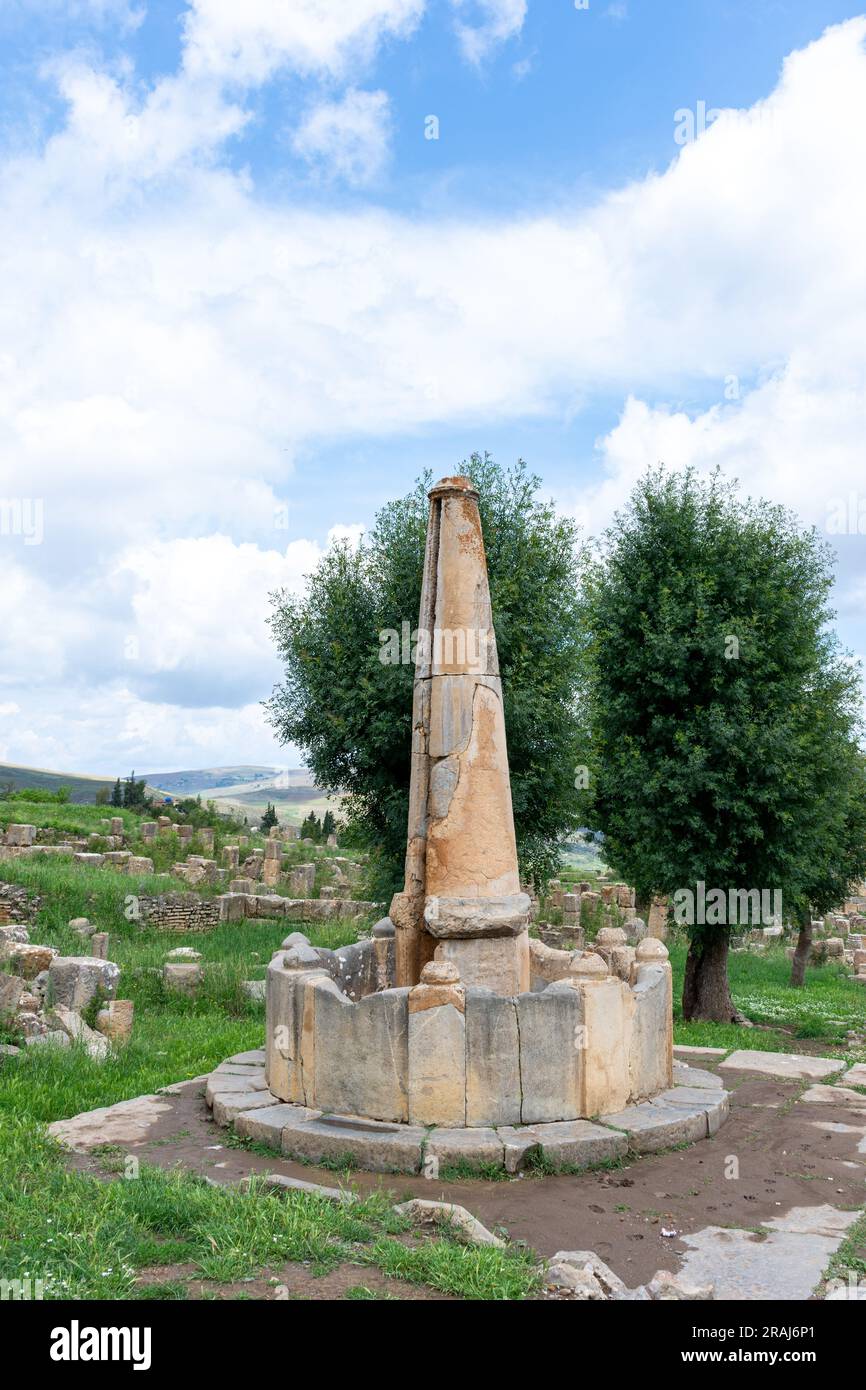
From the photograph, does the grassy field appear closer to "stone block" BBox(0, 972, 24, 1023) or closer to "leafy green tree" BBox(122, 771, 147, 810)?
"stone block" BBox(0, 972, 24, 1023)

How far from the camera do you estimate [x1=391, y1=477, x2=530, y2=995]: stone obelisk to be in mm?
8320

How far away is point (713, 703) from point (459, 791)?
7.39 m

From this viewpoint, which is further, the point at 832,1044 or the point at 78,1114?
the point at 832,1044

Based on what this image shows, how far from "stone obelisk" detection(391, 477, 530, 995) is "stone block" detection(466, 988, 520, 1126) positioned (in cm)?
56

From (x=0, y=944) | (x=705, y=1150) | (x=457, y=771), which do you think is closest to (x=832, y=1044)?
(x=705, y=1150)

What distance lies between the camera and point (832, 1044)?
13680 mm

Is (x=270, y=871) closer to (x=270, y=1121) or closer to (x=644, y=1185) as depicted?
(x=270, y=1121)

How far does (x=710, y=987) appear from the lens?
53.4 ft

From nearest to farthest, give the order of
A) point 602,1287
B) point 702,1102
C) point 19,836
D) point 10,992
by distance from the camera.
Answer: point 602,1287 → point 702,1102 → point 10,992 → point 19,836

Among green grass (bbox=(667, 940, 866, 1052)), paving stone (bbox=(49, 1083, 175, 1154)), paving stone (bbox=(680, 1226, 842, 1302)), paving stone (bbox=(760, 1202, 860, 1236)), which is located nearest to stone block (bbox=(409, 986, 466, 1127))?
paving stone (bbox=(680, 1226, 842, 1302))

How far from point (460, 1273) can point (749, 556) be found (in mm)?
12669

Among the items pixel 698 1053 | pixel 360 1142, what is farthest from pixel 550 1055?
pixel 698 1053

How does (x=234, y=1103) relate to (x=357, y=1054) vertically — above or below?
below
